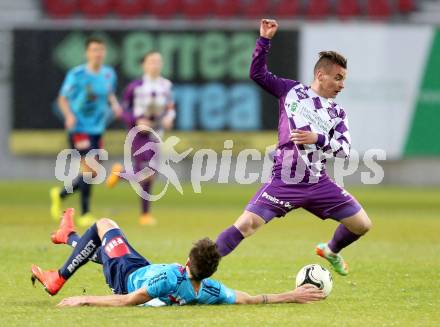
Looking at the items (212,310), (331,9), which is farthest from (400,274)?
(331,9)

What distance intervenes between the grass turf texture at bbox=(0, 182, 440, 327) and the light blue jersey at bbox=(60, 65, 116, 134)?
1.56m

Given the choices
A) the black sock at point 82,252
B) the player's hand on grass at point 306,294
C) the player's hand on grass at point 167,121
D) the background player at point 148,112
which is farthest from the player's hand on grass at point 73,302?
the player's hand on grass at point 167,121

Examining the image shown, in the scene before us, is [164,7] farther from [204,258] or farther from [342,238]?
[204,258]

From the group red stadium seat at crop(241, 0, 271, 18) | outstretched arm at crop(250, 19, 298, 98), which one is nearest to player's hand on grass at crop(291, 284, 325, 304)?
outstretched arm at crop(250, 19, 298, 98)

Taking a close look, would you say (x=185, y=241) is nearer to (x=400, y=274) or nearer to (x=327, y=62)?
(x=400, y=274)

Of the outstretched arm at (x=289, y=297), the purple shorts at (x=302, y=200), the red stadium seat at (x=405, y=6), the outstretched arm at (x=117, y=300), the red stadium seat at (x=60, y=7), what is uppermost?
the red stadium seat at (x=405, y=6)

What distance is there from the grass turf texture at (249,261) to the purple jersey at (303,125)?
3.58 ft

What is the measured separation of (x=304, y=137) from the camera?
983 cm

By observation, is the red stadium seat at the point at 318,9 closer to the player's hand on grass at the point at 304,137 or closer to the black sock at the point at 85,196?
the black sock at the point at 85,196

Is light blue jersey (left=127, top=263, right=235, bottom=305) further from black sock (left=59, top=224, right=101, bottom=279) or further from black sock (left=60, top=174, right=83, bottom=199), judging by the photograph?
black sock (left=60, top=174, right=83, bottom=199)

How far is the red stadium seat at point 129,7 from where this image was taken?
26.9 metres

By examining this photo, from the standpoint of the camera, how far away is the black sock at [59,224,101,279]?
9.30m

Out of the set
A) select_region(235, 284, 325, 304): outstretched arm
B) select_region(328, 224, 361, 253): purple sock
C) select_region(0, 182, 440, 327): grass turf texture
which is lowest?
select_region(0, 182, 440, 327): grass turf texture

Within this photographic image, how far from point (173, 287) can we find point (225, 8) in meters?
18.8
